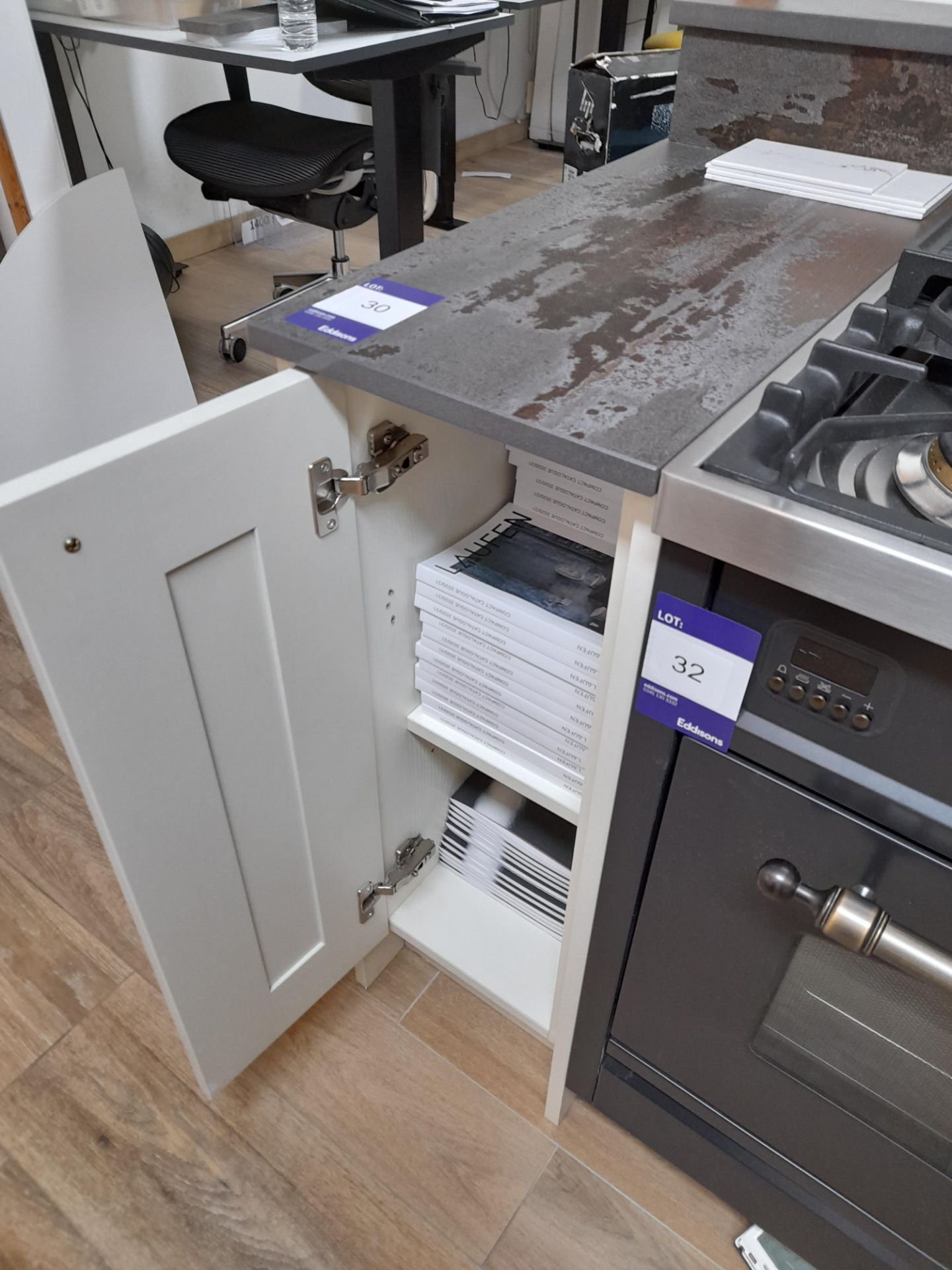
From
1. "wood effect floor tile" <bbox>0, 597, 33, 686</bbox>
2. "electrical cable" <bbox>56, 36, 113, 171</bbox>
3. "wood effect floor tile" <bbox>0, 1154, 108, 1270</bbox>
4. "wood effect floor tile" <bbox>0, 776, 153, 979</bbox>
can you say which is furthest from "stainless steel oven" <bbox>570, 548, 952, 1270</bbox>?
"electrical cable" <bbox>56, 36, 113, 171</bbox>

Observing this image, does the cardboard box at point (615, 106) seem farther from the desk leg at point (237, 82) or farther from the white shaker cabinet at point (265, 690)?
the desk leg at point (237, 82)

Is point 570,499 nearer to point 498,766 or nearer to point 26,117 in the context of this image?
point 498,766

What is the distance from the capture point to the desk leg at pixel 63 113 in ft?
6.75

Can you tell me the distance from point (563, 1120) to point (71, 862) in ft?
2.46

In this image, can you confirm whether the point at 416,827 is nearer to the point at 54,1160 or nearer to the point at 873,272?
the point at 54,1160

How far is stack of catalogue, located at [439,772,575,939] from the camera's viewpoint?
1.04m

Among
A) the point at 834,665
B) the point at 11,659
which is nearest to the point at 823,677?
the point at 834,665

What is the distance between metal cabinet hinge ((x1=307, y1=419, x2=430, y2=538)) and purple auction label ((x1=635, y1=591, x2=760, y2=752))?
0.28m

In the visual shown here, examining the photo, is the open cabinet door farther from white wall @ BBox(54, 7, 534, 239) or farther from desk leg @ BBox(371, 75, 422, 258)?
white wall @ BBox(54, 7, 534, 239)

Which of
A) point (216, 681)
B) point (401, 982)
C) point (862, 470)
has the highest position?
point (862, 470)

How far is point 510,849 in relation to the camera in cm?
106

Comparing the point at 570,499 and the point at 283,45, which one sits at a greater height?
the point at 283,45

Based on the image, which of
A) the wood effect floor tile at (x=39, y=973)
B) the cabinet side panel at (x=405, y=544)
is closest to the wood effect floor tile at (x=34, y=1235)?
the wood effect floor tile at (x=39, y=973)

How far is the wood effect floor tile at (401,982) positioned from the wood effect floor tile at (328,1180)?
6.3 inches
